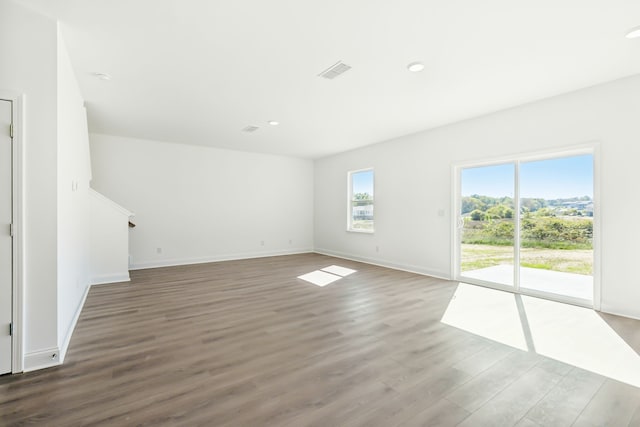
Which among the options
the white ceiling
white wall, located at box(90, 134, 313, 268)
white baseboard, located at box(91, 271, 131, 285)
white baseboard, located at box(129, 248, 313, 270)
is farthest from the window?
white baseboard, located at box(91, 271, 131, 285)

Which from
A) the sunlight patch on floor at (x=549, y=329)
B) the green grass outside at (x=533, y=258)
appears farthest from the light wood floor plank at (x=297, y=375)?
the green grass outside at (x=533, y=258)

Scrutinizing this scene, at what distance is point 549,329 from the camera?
301 cm

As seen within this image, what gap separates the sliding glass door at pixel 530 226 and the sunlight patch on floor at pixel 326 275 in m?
2.06

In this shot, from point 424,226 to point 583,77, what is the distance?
3038 millimetres

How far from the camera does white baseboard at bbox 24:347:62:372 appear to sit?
219cm

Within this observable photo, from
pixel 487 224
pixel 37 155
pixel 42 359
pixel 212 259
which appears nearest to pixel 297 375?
pixel 42 359

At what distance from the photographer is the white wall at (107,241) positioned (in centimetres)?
474

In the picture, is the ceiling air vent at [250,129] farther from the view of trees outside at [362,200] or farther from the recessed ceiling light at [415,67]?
the recessed ceiling light at [415,67]

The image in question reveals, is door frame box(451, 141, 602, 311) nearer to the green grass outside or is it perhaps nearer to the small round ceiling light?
the green grass outside

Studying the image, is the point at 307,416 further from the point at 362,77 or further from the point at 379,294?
the point at 362,77

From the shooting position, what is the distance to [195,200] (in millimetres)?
6762

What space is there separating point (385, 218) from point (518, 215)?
2539mm

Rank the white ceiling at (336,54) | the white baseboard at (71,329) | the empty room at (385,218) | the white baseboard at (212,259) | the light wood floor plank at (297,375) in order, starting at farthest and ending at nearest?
the white baseboard at (212,259), the white baseboard at (71,329), the white ceiling at (336,54), the empty room at (385,218), the light wood floor plank at (297,375)

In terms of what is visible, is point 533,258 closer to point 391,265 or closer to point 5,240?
point 391,265
